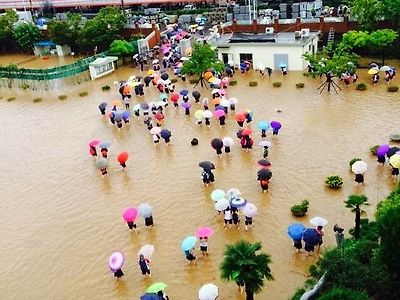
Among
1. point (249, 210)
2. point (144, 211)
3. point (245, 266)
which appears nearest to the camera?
point (245, 266)

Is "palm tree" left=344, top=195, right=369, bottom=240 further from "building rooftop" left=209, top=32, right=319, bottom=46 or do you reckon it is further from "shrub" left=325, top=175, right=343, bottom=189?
"building rooftop" left=209, top=32, right=319, bottom=46

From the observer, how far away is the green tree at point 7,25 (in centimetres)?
5335

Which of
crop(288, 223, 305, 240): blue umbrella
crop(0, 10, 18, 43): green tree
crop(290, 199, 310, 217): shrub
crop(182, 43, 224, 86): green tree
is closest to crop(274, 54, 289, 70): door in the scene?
crop(182, 43, 224, 86): green tree

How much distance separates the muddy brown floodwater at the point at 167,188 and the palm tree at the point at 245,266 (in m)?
2.26

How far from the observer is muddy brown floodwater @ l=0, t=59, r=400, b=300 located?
1812 centimetres

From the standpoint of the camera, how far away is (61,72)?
137 feet

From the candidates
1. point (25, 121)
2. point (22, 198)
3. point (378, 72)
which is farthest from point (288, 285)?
point (25, 121)

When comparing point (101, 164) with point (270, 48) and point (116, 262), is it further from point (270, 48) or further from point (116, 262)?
point (270, 48)

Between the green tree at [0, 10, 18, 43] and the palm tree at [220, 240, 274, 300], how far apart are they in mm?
46808

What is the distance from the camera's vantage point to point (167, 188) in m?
23.7

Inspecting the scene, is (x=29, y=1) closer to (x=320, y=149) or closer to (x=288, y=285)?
(x=320, y=149)

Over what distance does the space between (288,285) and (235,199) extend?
4438mm

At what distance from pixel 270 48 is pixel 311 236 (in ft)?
78.7

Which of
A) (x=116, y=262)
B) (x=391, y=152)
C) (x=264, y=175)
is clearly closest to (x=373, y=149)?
(x=391, y=152)
